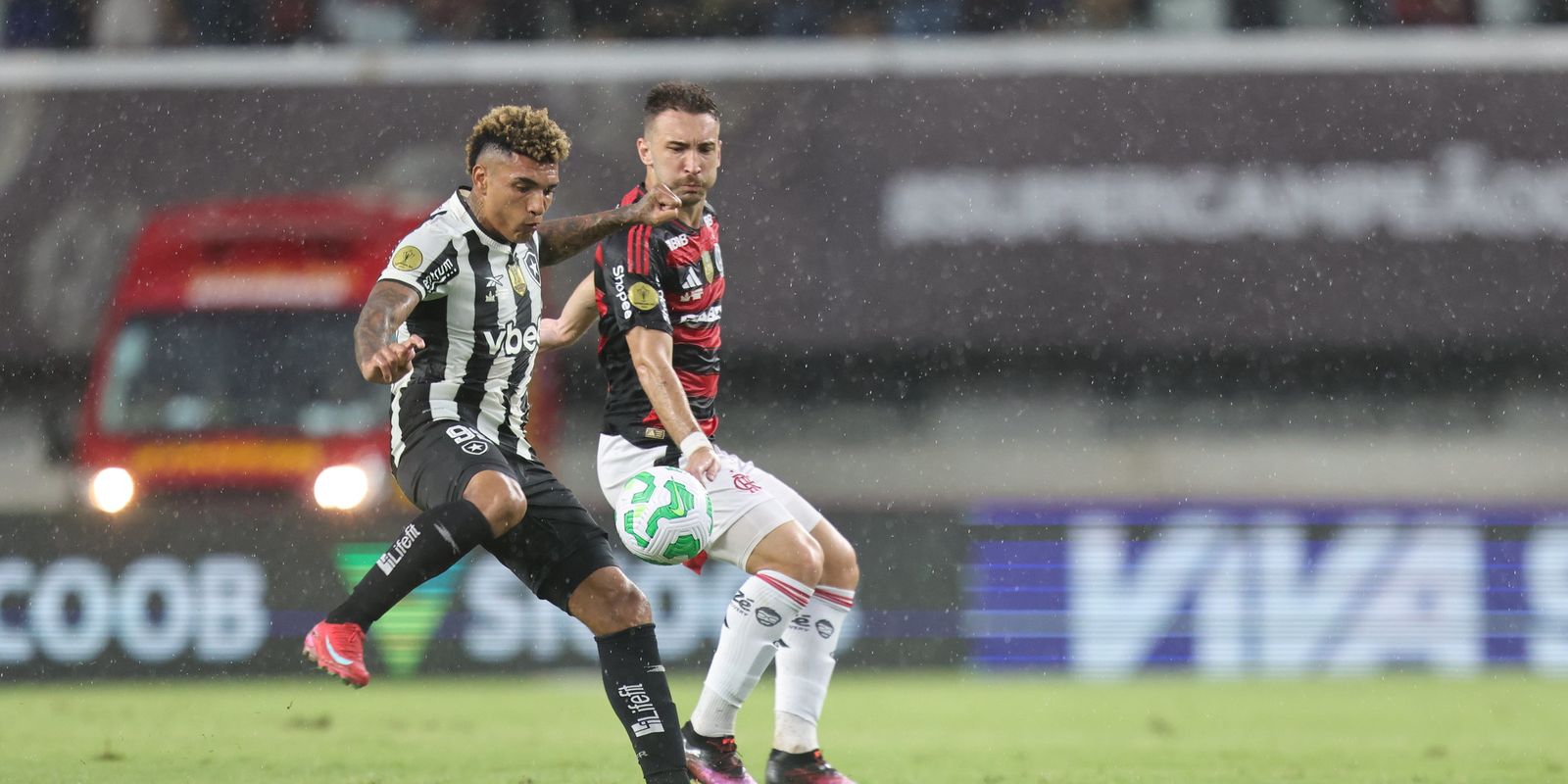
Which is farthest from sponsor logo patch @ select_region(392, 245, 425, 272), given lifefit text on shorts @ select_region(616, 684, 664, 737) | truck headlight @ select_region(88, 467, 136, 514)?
truck headlight @ select_region(88, 467, 136, 514)

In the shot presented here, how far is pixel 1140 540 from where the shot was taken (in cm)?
981

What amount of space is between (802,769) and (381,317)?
1841 mm

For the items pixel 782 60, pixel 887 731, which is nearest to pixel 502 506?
pixel 887 731

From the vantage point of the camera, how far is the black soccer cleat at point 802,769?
5.27 metres

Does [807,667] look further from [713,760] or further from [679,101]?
[679,101]

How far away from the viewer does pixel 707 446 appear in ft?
16.6

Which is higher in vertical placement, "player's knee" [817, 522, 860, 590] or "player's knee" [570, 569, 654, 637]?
"player's knee" [817, 522, 860, 590]

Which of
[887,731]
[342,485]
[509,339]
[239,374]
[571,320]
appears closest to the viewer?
[509,339]

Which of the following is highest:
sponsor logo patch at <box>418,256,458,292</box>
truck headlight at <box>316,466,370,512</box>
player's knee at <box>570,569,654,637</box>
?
truck headlight at <box>316,466,370,512</box>

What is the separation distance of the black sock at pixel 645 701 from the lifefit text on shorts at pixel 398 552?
23.2 inches

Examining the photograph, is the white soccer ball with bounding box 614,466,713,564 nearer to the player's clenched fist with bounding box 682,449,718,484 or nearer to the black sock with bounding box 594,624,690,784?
the player's clenched fist with bounding box 682,449,718,484

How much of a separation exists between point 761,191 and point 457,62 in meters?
2.37

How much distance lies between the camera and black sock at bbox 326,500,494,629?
447 centimetres

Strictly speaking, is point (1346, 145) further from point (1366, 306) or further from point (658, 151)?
point (658, 151)
